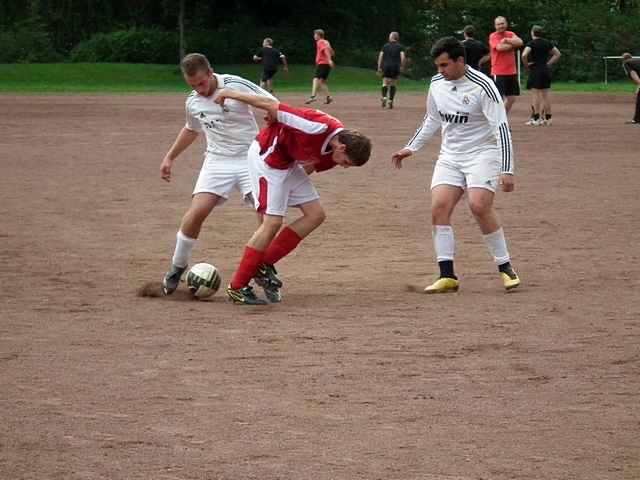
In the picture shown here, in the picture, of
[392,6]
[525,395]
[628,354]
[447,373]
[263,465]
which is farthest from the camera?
[392,6]

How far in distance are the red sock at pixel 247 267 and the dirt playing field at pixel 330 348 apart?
7.0 inches

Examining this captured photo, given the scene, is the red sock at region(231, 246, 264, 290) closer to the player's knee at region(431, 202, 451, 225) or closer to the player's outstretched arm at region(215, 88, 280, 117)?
the player's outstretched arm at region(215, 88, 280, 117)

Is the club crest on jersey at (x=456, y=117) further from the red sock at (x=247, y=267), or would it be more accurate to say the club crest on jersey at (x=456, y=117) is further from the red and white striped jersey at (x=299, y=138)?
the red sock at (x=247, y=267)

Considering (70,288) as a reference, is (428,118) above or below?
above

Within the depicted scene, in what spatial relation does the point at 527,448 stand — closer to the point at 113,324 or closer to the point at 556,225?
the point at 113,324

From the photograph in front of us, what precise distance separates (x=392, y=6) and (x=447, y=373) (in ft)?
209

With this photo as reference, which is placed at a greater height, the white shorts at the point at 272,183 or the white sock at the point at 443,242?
the white shorts at the point at 272,183

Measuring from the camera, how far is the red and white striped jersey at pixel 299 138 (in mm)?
9852

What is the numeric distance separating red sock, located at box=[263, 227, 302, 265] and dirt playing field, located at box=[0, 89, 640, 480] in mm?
393

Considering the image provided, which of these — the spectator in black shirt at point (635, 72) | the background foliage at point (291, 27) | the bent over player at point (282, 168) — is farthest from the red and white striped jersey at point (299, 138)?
the background foliage at point (291, 27)

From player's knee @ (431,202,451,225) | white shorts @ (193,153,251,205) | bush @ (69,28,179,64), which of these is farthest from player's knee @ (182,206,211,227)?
bush @ (69,28,179,64)

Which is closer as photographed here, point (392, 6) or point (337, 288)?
point (337, 288)

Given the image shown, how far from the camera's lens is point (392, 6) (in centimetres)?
7044

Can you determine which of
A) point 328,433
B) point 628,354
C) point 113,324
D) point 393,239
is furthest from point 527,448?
point 393,239
